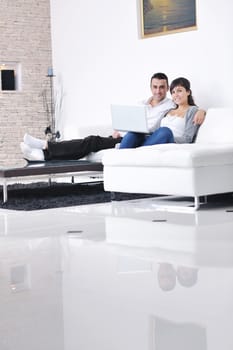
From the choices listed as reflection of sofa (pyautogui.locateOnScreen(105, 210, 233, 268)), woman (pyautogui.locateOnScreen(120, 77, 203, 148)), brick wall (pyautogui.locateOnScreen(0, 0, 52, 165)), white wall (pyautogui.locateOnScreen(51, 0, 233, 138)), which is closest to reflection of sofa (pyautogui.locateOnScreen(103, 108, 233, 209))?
reflection of sofa (pyautogui.locateOnScreen(105, 210, 233, 268))

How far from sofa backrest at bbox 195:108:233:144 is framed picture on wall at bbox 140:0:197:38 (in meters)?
1.61

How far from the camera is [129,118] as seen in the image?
6.21 metres

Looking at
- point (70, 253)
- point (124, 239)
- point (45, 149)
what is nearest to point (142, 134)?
point (45, 149)

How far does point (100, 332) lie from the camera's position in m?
2.21

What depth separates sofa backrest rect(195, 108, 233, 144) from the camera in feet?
19.9

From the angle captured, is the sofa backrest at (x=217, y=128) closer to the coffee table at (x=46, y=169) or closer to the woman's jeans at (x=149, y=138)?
the woman's jeans at (x=149, y=138)

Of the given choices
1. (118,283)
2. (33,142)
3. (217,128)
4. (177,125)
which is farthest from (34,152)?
(118,283)

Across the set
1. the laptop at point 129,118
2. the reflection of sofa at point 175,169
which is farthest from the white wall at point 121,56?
the reflection of sofa at point 175,169

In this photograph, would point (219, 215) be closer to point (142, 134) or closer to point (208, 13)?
point (142, 134)

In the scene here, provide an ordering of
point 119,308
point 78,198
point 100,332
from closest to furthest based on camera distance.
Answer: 1. point 100,332
2. point 119,308
3. point 78,198

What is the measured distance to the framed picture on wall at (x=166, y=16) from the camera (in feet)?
24.8

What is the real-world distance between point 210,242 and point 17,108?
6151mm

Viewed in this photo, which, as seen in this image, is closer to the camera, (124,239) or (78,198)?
(124,239)

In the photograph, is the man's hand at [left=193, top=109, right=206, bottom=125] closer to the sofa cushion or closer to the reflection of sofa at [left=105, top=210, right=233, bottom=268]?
the sofa cushion
